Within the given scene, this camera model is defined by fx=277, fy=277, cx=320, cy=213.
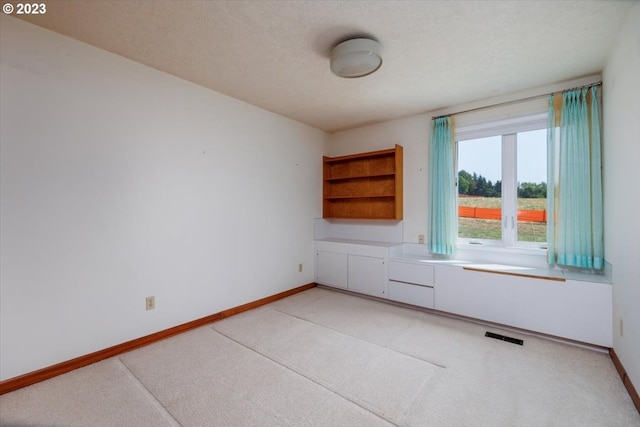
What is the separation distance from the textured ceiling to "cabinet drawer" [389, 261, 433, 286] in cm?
202

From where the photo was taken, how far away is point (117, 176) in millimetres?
2373

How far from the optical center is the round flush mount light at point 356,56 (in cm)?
206

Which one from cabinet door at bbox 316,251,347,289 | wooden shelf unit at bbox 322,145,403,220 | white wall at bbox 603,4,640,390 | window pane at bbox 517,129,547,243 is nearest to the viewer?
white wall at bbox 603,4,640,390

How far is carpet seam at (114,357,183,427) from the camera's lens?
1.61 metres

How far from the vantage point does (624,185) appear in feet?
6.44

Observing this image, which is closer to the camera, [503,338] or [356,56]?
[356,56]

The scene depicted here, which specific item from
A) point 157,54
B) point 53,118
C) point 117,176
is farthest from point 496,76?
point 53,118

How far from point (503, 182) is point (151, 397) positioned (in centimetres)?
387

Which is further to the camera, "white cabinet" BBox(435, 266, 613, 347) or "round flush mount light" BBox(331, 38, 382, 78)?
"white cabinet" BBox(435, 266, 613, 347)

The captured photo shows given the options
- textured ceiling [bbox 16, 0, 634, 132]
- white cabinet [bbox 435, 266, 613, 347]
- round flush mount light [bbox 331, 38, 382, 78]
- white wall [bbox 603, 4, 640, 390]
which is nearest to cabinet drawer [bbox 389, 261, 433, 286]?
white cabinet [bbox 435, 266, 613, 347]

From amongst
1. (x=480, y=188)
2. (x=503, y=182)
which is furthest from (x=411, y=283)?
(x=503, y=182)

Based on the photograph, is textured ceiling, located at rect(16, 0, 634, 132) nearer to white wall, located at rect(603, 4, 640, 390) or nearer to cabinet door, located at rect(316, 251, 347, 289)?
white wall, located at rect(603, 4, 640, 390)

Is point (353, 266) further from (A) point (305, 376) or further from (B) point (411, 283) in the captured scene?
(A) point (305, 376)

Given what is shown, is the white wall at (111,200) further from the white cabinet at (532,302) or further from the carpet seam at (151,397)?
the white cabinet at (532,302)
